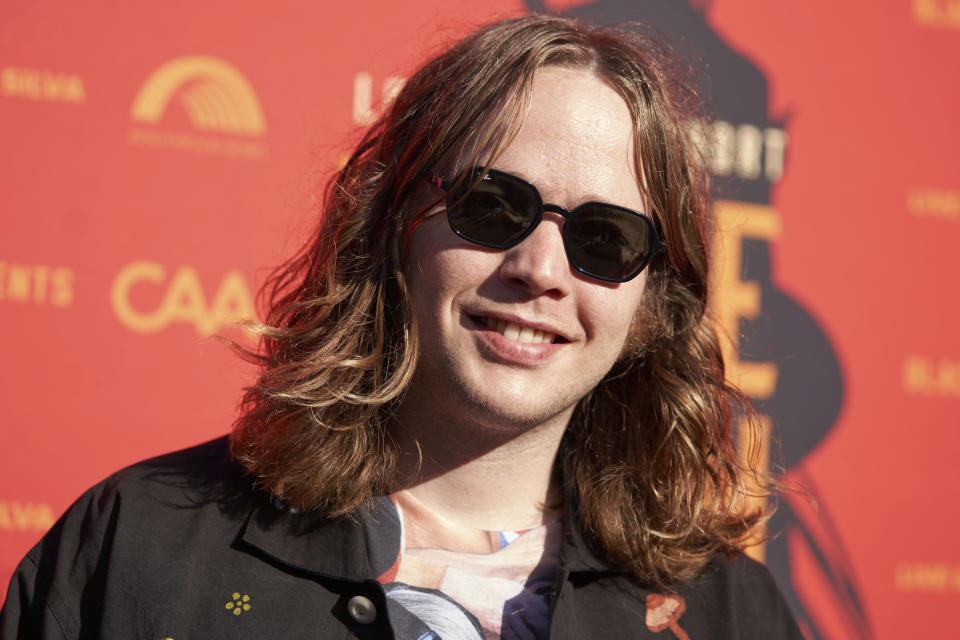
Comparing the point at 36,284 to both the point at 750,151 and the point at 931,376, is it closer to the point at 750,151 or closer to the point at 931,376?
the point at 750,151

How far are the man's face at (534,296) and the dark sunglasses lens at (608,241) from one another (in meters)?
0.02

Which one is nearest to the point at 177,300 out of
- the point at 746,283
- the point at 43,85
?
the point at 43,85

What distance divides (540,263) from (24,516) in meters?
1.84

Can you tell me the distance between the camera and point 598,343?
1.46 m

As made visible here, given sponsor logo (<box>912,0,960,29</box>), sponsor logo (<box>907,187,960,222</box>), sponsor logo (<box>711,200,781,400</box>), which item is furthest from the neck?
sponsor logo (<box>912,0,960,29</box>)

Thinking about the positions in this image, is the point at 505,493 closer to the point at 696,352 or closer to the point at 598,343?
the point at 598,343

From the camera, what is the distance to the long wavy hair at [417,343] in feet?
4.77

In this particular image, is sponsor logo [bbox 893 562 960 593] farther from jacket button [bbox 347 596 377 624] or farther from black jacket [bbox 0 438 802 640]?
jacket button [bbox 347 596 377 624]

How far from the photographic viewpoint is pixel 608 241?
56.0 inches

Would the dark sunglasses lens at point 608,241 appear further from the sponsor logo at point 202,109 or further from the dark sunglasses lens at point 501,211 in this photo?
the sponsor logo at point 202,109

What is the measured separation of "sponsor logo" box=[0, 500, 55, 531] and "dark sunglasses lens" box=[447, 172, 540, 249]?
170 centimetres

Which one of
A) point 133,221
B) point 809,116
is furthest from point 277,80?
point 809,116

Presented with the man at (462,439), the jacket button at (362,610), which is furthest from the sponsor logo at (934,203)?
the jacket button at (362,610)

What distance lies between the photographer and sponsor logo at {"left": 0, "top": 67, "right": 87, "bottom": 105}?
2236 mm
